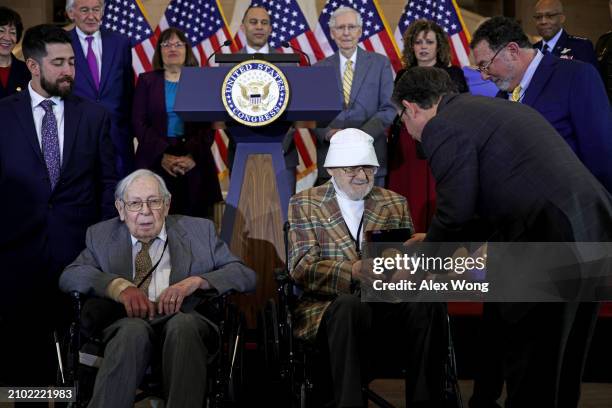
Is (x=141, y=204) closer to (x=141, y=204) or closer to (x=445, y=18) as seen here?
(x=141, y=204)

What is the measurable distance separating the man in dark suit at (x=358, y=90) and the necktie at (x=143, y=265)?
152 cm

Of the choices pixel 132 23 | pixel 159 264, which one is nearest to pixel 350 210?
pixel 159 264

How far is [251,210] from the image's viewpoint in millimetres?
4090

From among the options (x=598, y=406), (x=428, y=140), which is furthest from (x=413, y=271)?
(x=598, y=406)

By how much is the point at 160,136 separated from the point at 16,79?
2.93 feet

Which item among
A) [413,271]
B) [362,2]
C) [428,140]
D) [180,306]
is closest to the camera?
[428,140]

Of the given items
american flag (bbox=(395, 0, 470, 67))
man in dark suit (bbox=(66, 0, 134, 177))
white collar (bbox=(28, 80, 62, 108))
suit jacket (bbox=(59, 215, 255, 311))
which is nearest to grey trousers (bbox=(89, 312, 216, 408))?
suit jacket (bbox=(59, 215, 255, 311))

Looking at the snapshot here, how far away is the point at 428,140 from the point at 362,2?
176 inches

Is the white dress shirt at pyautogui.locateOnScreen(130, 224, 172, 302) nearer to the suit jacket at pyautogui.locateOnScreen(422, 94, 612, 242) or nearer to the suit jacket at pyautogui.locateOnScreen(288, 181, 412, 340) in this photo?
the suit jacket at pyautogui.locateOnScreen(288, 181, 412, 340)

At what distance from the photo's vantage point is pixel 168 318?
321cm

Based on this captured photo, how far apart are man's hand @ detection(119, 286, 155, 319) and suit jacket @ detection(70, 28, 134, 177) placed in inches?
71.5

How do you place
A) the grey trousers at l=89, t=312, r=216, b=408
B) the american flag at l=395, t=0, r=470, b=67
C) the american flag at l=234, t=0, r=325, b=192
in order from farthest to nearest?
the american flag at l=234, t=0, r=325, b=192, the american flag at l=395, t=0, r=470, b=67, the grey trousers at l=89, t=312, r=216, b=408

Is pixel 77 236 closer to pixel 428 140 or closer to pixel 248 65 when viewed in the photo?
pixel 248 65

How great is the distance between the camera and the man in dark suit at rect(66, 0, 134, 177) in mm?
4906
